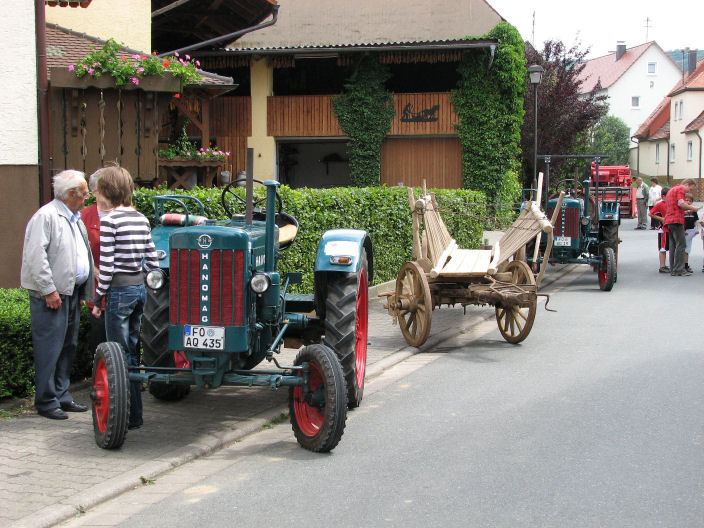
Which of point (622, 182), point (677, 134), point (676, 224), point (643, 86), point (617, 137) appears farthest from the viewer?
point (643, 86)

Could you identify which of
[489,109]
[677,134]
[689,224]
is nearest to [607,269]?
[689,224]

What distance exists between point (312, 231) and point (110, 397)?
22.0ft

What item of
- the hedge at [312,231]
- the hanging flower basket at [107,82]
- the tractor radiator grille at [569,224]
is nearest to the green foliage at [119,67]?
the hanging flower basket at [107,82]

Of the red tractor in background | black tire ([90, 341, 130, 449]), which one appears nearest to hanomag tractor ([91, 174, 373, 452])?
black tire ([90, 341, 130, 449])

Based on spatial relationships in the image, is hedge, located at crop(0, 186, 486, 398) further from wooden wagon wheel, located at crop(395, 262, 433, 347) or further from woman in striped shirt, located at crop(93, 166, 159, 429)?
wooden wagon wheel, located at crop(395, 262, 433, 347)

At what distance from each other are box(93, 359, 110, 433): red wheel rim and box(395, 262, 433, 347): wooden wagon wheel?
440cm

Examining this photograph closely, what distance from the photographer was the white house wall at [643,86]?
85.0 meters

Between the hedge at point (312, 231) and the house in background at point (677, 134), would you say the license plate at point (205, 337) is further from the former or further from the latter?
the house in background at point (677, 134)

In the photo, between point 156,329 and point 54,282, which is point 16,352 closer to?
point 54,282

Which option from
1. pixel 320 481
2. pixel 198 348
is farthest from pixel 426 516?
pixel 198 348

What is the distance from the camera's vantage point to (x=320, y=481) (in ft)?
17.5

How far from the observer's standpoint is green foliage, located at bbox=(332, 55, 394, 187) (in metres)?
31.2

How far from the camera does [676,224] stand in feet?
59.1

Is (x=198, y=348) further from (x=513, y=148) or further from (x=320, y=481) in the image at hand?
(x=513, y=148)
